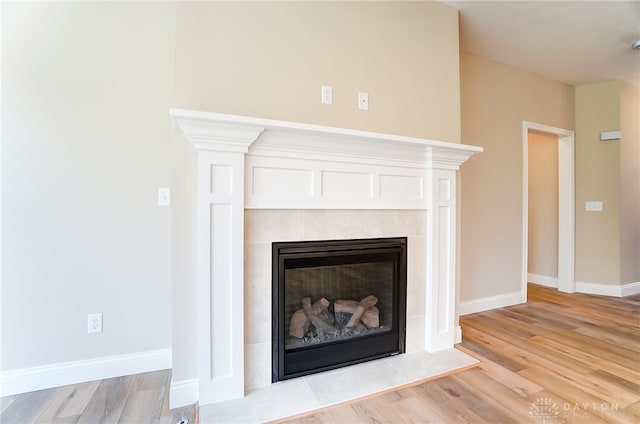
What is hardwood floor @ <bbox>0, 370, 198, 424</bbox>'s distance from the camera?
1.42m

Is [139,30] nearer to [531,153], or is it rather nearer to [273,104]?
[273,104]

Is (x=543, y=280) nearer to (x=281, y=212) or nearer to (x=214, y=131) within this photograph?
(x=281, y=212)

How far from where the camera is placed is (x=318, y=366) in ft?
5.74

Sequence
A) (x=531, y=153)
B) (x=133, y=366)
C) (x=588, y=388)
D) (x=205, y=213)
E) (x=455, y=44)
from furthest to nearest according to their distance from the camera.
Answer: (x=531, y=153)
(x=455, y=44)
(x=133, y=366)
(x=588, y=388)
(x=205, y=213)

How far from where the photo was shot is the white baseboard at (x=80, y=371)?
1.62 meters

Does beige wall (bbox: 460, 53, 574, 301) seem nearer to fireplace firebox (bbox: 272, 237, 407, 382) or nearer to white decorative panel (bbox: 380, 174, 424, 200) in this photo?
white decorative panel (bbox: 380, 174, 424, 200)

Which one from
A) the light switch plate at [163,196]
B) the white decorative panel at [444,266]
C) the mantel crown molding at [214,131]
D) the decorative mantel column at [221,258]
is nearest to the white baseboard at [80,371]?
the decorative mantel column at [221,258]

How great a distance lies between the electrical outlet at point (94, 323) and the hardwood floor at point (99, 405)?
0.98 feet

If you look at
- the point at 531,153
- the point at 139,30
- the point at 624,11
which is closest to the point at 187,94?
the point at 139,30

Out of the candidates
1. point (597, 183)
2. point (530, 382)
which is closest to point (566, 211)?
point (597, 183)

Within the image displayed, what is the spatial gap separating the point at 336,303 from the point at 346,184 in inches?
31.1

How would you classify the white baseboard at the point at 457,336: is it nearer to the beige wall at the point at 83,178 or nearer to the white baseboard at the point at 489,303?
the white baseboard at the point at 489,303

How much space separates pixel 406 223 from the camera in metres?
2.00

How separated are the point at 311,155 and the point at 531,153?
3926 mm
